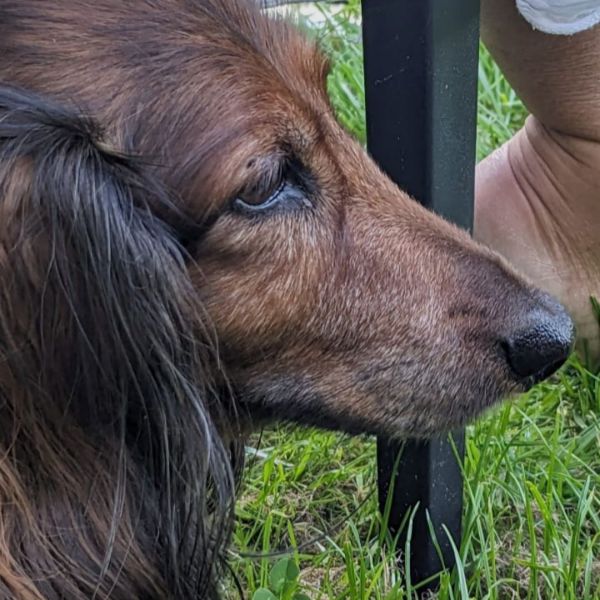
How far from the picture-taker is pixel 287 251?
6.01 ft

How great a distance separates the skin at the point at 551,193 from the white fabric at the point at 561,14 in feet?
1.49

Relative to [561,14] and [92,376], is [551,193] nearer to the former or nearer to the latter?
[561,14]

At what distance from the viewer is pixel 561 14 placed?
223cm

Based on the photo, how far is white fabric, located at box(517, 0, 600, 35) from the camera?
2.20 metres

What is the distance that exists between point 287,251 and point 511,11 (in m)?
1.04

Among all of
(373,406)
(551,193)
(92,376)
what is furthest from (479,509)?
(92,376)

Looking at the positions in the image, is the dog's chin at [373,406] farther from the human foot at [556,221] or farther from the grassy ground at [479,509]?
the human foot at [556,221]

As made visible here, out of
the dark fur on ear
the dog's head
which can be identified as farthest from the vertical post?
the dark fur on ear

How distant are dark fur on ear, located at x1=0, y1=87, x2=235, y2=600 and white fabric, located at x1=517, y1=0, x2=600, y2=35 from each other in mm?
969

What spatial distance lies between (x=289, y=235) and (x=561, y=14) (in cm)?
81

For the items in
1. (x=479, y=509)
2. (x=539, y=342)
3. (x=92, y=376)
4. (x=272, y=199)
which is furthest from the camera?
(x=479, y=509)

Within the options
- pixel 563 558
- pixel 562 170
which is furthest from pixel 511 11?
pixel 563 558

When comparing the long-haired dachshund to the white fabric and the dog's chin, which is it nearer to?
the dog's chin

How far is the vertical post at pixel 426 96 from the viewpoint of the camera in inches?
76.0
